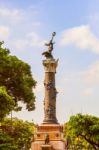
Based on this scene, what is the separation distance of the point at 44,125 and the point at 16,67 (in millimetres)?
17584

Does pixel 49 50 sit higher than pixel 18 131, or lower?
higher

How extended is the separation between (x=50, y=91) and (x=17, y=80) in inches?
719

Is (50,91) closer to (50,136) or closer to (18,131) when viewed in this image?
(50,136)

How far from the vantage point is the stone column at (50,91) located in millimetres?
63844

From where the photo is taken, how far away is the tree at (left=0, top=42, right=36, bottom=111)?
44.9m

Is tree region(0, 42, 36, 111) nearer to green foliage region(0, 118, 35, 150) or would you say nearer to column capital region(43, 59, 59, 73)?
green foliage region(0, 118, 35, 150)

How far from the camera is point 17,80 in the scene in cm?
4612

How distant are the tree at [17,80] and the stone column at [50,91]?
15691 mm

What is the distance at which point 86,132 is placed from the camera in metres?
49.9

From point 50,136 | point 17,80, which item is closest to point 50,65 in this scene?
point 50,136

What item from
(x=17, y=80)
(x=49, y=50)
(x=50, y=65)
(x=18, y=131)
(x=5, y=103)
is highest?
(x=49, y=50)

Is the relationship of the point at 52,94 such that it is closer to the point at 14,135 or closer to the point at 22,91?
the point at 14,135

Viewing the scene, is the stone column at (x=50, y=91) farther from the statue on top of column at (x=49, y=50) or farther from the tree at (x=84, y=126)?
the tree at (x=84, y=126)

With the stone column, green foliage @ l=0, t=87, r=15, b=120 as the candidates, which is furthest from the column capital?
green foliage @ l=0, t=87, r=15, b=120
